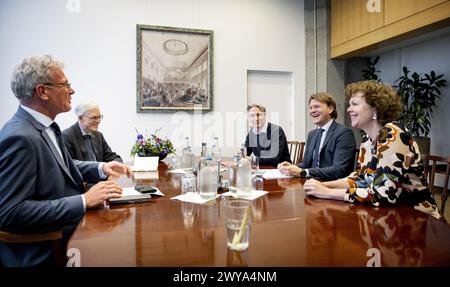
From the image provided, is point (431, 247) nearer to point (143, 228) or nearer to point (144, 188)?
point (143, 228)

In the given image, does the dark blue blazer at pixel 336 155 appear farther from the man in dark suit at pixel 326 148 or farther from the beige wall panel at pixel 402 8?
the beige wall panel at pixel 402 8

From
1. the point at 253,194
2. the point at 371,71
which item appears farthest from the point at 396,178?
the point at 371,71

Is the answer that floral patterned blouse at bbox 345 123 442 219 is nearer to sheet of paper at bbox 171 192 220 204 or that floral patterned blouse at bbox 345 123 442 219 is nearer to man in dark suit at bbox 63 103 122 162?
sheet of paper at bbox 171 192 220 204

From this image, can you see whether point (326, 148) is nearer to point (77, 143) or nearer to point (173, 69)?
point (77, 143)

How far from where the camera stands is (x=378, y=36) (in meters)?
4.11

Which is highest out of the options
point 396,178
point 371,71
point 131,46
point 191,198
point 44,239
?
point 131,46

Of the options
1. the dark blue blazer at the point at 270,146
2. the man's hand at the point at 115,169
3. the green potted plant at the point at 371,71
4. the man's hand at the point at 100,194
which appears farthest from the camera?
the green potted plant at the point at 371,71

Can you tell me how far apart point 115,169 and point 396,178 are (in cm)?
167

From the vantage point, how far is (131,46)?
439 centimetres

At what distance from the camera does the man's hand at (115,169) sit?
195 centimetres

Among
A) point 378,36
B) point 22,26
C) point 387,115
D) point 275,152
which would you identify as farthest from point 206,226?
point 22,26

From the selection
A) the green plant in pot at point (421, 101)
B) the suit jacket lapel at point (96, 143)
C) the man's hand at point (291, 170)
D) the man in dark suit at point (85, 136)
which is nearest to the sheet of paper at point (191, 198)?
the man's hand at point (291, 170)

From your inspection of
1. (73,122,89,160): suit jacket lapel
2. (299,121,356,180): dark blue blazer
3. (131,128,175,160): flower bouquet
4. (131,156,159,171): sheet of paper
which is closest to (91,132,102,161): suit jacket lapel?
(73,122,89,160): suit jacket lapel

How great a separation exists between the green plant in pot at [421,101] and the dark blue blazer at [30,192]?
4547mm
